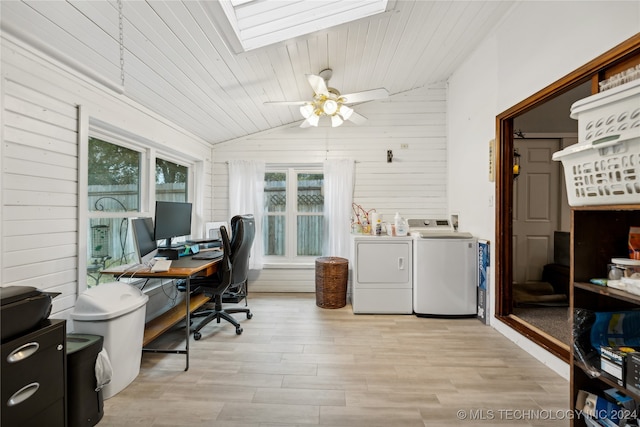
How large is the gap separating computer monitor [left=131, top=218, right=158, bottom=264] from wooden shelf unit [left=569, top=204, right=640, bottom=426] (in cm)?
287

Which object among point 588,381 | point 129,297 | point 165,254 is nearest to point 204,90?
point 165,254

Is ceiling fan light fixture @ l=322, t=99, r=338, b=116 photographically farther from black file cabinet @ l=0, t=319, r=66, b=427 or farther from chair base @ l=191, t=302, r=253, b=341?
black file cabinet @ l=0, t=319, r=66, b=427

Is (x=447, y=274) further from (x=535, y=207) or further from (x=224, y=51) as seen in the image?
(x=224, y=51)

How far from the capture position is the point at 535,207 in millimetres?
3740

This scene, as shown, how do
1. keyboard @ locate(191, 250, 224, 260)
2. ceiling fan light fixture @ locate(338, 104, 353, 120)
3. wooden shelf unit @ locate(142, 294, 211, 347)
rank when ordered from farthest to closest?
ceiling fan light fixture @ locate(338, 104, 353, 120) < keyboard @ locate(191, 250, 224, 260) < wooden shelf unit @ locate(142, 294, 211, 347)

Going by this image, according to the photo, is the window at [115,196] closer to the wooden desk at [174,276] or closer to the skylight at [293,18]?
the wooden desk at [174,276]

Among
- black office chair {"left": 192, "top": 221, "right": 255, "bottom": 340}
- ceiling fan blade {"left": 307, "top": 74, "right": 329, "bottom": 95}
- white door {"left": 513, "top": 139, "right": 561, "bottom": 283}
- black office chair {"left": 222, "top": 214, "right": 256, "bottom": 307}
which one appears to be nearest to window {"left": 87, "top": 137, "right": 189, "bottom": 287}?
black office chair {"left": 192, "top": 221, "right": 255, "bottom": 340}

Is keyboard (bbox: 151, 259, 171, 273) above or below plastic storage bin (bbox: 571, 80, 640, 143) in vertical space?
below

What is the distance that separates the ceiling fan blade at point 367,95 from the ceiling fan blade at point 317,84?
0.78 feet

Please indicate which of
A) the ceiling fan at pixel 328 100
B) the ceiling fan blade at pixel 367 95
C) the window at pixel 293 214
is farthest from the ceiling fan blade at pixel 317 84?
the window at pixel 293 214

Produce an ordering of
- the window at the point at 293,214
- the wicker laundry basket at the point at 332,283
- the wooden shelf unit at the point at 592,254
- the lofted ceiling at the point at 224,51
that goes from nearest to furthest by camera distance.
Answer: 1. the wooden shelf unit at the point at 592,254
2. the lofted ceiling at the point at 224,51
3. the wicker laundry basket at the point at 332,283
4. the window at the point at 293,214

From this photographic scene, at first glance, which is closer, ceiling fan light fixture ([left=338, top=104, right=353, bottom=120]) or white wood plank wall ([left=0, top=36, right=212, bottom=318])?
white wood plank wall ([left=0, top=36, right=212, bottom=318])

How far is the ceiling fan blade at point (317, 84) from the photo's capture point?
2294 mm

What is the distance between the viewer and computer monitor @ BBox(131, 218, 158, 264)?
227 centimetres
